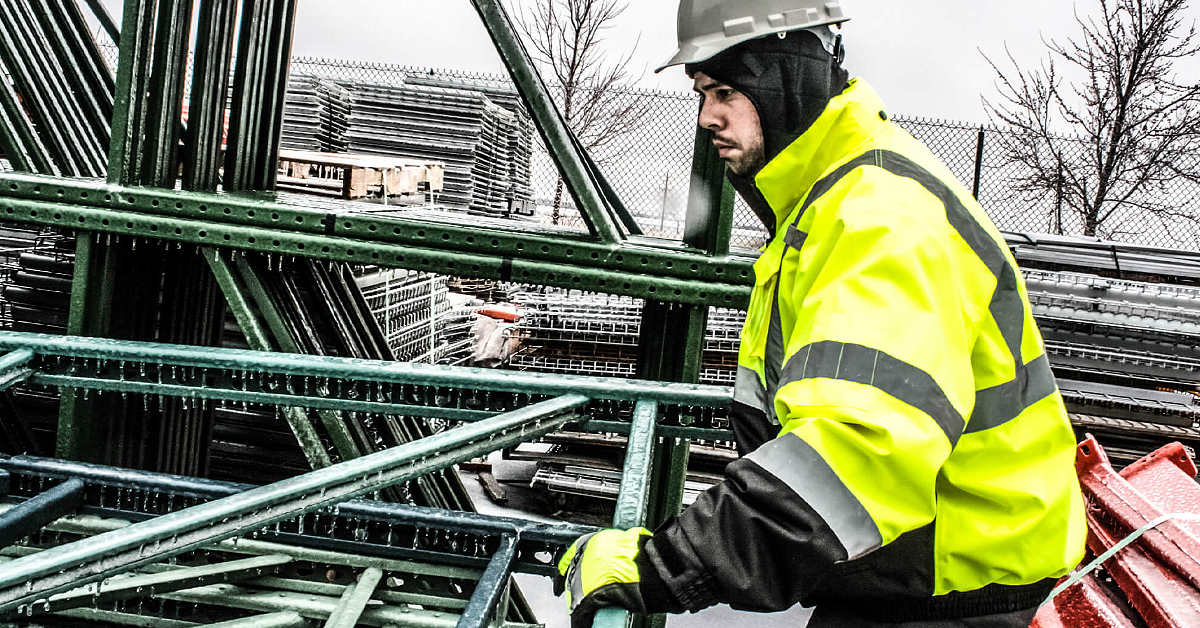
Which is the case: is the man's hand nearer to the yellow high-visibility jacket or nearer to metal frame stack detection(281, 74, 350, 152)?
the yellow high-visibility jacket

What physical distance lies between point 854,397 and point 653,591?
0.49 metres

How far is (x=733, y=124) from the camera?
1.81 m

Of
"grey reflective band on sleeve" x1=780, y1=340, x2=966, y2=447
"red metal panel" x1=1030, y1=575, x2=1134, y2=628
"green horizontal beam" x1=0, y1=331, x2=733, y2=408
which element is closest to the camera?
"grey reflective band on sleeve" x1=780, y1=340, x2=966, y2=447

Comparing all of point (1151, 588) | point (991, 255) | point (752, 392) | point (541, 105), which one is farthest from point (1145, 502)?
point (541, 105)

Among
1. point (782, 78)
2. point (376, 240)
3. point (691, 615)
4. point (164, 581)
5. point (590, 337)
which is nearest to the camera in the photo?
point (782, 78)

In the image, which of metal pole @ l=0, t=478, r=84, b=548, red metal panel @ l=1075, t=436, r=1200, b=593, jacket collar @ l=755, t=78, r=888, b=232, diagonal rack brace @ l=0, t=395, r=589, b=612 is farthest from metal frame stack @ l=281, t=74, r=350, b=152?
jacket collar @ l=755, t=78, r=888, b=232

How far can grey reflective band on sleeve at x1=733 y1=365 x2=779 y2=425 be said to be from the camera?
73.9 inches

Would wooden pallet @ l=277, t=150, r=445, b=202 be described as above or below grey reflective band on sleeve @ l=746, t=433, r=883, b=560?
above

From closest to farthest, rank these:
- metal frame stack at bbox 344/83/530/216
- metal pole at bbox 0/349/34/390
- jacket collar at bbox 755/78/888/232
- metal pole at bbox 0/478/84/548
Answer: jacket collar at bbox 755/78/888/232 → metal pole at bbox 0/478/84/548 → metal pole at bbox 0/349/34/390 → metal frame stack at bbox 344/83/530/216

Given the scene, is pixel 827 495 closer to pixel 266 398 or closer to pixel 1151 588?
pixel 266 398

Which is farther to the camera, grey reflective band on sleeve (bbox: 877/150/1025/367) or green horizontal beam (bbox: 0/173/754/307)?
green horizontal beam (bbox: 0/173/754/307)

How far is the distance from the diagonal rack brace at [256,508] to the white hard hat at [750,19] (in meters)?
1.36

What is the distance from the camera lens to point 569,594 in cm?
163

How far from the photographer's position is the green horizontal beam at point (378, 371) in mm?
2908
